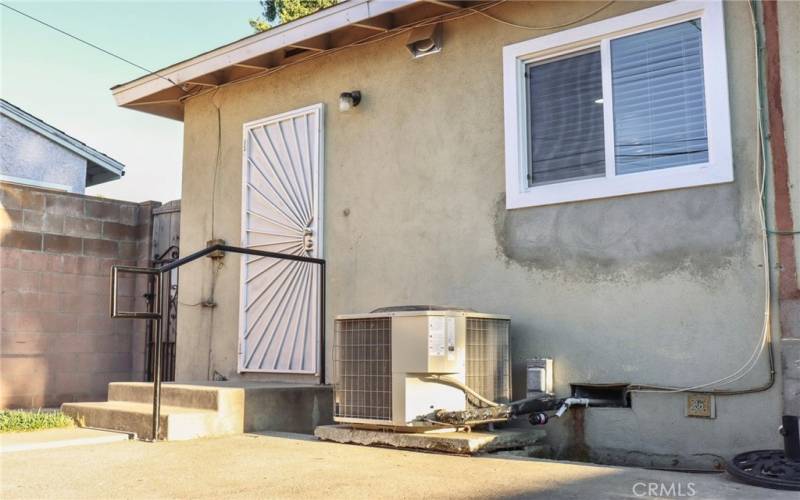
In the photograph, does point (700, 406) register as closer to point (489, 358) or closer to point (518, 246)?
point (489, 358)

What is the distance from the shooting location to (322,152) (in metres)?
6.61

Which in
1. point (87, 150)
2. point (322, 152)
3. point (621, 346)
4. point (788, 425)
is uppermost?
point (87, 150)

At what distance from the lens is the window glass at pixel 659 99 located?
186 inches

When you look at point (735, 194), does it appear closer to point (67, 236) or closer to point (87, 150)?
point (67, 236)

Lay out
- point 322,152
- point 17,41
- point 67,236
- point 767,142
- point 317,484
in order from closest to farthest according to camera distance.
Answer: point 317,484, point 767,142, point 322,152, point 67,236, point 17,41

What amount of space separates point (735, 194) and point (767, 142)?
0.33 metres

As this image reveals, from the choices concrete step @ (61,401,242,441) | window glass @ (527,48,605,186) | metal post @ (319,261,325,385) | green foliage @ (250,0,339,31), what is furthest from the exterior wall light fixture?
green foliage @ (250,0,339,31)

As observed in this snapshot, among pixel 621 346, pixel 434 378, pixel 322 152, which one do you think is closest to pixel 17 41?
pixel 322 152

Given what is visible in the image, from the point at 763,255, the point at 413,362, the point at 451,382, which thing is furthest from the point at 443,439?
the point at 763,255

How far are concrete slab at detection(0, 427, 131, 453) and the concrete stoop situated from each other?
131 millimetres

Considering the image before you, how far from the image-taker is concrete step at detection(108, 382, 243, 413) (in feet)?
17.9

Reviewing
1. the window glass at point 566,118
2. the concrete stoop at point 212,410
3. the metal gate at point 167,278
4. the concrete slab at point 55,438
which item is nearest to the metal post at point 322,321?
the concrete stoop at point 212,410

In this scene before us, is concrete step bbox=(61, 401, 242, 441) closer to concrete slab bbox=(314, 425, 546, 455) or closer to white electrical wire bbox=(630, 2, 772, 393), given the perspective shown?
concrete slab bbox=(314, 425, 546, 455)

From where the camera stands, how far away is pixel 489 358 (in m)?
4.88
